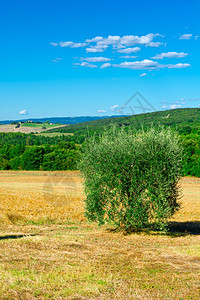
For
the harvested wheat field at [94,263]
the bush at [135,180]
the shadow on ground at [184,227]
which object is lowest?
the shadow on ground at [184,227]

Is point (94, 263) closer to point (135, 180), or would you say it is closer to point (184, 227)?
point (135, 180)

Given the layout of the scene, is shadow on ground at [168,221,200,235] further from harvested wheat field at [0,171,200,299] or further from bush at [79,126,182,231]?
bush at [79,126,182,231]

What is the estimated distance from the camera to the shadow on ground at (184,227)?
67.5 ft

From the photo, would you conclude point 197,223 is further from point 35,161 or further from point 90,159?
point 35,161

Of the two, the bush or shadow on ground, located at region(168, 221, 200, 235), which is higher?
the bush

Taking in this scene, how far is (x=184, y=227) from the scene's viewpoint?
70.2 feet

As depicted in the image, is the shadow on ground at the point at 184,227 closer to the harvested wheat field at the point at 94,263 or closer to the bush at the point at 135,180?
the harvested wheat field at the point at 94,263

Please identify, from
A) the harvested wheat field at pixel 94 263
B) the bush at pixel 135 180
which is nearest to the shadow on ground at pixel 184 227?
the harvested wheat field at pixel 94 263

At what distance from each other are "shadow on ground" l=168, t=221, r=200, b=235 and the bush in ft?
12.9

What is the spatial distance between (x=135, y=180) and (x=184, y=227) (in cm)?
729

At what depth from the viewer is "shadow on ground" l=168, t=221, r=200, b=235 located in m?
20.6

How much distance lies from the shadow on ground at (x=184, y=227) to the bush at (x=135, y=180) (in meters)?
3.92

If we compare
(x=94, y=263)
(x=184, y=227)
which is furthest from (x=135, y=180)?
(x=184, y=227)

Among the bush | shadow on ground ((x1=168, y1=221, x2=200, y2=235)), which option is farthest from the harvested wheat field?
the bush
